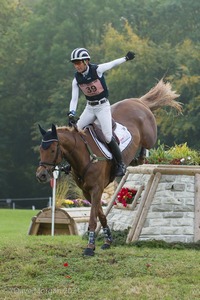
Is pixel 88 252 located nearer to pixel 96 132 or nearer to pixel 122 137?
pixel 96 132

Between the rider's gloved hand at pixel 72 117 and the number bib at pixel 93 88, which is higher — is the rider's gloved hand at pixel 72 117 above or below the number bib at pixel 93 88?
below

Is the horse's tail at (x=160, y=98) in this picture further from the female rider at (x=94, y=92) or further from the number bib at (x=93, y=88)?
the number bib at (x=93, y=88)

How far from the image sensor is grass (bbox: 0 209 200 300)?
7398 mm

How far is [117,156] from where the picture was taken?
10.1 m

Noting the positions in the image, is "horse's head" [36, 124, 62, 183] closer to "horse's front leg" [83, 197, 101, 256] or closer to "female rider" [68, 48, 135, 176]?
"female rider" [68, 48, 135, 176]

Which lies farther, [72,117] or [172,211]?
[172,211]

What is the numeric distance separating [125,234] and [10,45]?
3539cm

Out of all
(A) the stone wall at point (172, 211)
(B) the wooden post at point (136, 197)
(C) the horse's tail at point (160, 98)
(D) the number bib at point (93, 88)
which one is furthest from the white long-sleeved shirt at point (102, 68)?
(B) the wooden post at point (136, 197)

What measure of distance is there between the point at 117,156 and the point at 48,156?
1.31 metres

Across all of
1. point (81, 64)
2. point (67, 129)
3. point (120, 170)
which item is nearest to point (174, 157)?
point (120, 170)

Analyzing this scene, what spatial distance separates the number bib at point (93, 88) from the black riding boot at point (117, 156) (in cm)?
76

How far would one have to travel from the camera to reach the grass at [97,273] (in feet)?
24.3

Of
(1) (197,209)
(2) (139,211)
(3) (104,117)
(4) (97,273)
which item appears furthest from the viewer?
(2) (139,211)

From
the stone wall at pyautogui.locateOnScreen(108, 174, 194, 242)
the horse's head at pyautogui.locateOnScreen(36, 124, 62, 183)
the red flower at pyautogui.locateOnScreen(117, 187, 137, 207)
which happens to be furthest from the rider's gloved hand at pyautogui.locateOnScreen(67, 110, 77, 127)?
the red flower at pyautogui.locateOnScreen(117, 187, 137, 207)
